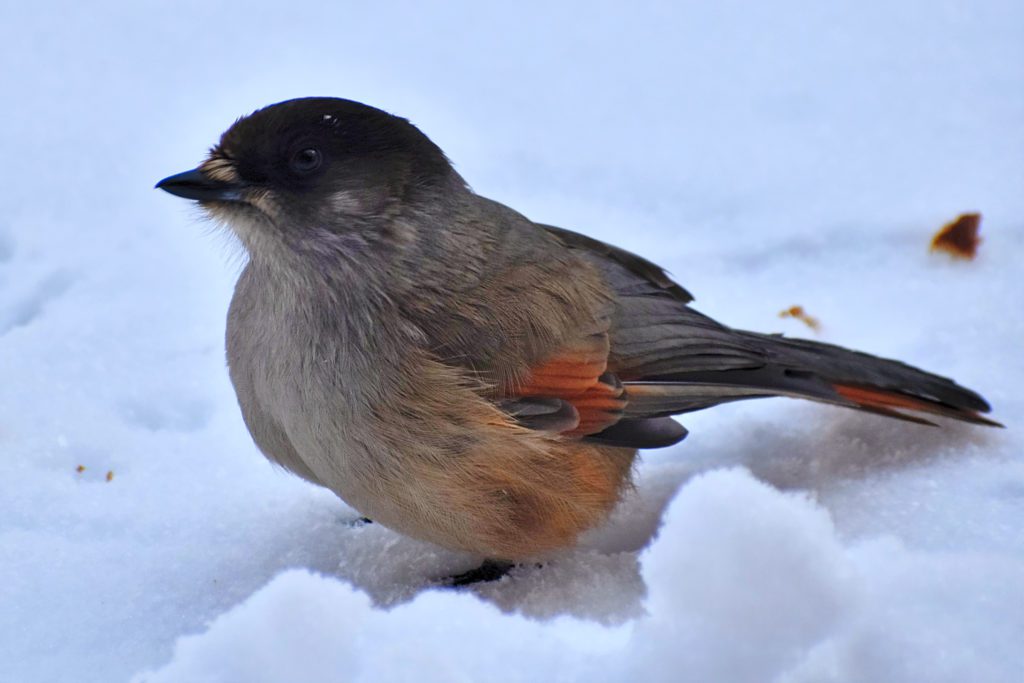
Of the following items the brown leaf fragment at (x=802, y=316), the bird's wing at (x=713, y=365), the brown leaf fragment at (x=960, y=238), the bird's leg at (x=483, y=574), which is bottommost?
the bird's leg at (x=483, y=574)

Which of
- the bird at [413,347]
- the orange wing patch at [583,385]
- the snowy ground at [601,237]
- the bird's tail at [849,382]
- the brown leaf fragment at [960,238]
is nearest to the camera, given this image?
the snowy ground at [601,237]

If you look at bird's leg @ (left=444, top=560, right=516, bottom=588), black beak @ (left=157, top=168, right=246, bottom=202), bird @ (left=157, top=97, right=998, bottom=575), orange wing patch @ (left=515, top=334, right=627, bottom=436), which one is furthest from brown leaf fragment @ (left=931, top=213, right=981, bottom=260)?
black beak @ (left=157, top=168, right=246, bottom=202)

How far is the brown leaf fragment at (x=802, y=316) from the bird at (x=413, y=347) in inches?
39.1

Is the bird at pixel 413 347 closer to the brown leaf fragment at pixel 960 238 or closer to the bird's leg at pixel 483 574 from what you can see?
the bird's leg at pixel 483 574

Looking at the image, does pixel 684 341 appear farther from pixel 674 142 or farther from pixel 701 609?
pixel 674 142

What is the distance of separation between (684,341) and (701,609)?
1.21m

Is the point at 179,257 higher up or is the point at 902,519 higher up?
the point at 179,257

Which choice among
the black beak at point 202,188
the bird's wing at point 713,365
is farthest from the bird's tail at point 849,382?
the black beak at point 202,188

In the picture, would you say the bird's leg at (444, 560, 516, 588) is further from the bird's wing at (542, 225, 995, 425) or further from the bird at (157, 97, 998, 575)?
the bird's wing at (542, 225, 995, 425)

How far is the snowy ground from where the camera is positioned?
2.06 meters

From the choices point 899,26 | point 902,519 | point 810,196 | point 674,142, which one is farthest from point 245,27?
point 902,519

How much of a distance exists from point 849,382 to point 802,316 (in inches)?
27.1

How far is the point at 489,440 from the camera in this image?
2680mm

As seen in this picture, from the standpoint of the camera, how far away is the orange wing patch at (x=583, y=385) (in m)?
2.83
